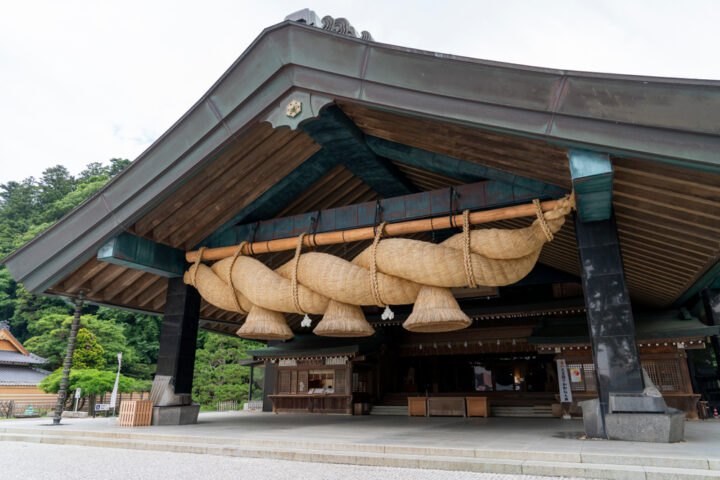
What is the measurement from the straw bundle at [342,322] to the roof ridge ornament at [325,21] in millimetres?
4266

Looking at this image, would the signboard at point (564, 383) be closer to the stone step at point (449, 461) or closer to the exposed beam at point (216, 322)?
the stone step at point (449, 461)

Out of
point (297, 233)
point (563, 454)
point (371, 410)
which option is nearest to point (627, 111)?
point (563, 454)

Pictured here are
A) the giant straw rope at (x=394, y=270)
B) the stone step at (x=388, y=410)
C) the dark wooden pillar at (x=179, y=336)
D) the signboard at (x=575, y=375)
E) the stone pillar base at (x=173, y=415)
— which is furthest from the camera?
the stone step at (x=388, y=410)

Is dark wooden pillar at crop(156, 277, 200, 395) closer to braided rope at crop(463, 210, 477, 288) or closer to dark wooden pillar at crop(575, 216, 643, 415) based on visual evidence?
braided rope at crop(463, 210, 477, 288)

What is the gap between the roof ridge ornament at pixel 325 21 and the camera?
6.19 metres

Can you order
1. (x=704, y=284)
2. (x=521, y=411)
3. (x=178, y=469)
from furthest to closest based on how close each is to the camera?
(x=521, y=411)
(x=704, y=284)
(x=178, y=469)

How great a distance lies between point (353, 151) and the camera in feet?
24.8

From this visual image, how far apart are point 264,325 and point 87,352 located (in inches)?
839

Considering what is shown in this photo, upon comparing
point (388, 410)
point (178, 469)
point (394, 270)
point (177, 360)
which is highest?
point (394, 270)

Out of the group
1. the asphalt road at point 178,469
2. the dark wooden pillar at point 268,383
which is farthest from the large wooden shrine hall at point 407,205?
the dark wooden pillar at point 268,383

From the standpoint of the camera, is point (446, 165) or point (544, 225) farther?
point (446, 165)

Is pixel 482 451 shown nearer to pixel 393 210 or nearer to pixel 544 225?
pixel 544 225

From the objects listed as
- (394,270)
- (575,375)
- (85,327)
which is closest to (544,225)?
(394,270)

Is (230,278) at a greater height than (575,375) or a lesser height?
greater
